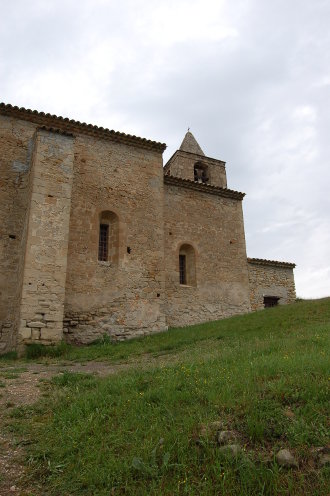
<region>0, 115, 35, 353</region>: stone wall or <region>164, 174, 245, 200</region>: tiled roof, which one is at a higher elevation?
<region>164, 174, 245, 200</region>: tiled roof

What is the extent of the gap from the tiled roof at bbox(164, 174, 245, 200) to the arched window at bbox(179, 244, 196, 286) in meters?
2.62

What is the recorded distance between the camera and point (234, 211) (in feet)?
57.1

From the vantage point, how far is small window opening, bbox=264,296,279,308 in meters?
17.6

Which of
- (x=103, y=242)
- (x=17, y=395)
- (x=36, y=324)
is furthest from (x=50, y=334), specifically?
(x=17, y=395)

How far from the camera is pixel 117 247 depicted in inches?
Answer: 513

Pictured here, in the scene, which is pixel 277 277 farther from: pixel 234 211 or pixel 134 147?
pixel 134 147

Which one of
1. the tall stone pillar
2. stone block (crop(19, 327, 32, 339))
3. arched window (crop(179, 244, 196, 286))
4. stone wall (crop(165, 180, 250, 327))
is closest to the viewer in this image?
stone block (crop(19, 327, 32, 339))

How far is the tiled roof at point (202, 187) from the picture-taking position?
15.7m

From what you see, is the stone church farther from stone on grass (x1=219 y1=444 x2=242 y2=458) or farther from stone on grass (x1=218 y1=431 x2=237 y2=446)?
stone on grass (x1=219 y1=444 x2=242 y2=458)

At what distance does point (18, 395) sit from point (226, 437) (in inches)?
127

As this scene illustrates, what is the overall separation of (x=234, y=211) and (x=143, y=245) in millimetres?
5767

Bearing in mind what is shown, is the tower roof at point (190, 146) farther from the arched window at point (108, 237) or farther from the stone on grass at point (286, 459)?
the stone on grass at point (286, 459)

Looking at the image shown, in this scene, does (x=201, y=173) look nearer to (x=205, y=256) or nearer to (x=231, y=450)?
(x=205, y=256)

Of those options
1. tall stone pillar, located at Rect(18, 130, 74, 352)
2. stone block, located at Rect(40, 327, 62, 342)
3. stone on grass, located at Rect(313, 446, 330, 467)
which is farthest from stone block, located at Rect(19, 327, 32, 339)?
stone on grass, located at Rect(313, 446, 330, 467)
